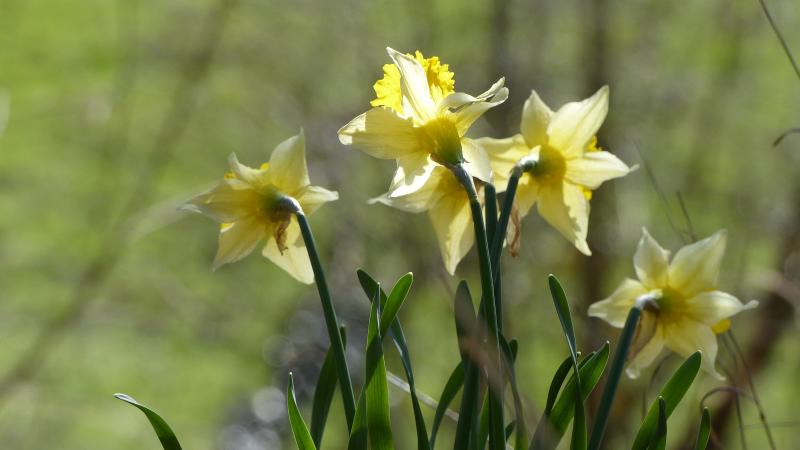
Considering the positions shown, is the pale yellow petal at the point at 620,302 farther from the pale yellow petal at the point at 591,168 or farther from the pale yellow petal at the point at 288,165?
the pale yellow petal at the point at 288,165

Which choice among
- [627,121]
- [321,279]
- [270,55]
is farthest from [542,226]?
[321,279]

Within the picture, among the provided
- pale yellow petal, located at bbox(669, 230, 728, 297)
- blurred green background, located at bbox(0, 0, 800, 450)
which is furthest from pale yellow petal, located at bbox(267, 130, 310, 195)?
blurred green background, located at bbox(0, 0, 800, 450)

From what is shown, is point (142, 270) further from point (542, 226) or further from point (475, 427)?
point (475, 427)

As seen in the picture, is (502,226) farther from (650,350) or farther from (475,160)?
(650,350)

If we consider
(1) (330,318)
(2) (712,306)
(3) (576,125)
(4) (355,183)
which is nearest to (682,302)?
(2) (712,306)

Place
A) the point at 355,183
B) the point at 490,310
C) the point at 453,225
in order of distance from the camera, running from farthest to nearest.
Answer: the point at 355,183, the point at 453,225, the point at 490,310

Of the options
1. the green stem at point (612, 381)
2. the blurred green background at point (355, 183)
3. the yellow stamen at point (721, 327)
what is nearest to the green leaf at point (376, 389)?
the green stem at point (612, 381)
